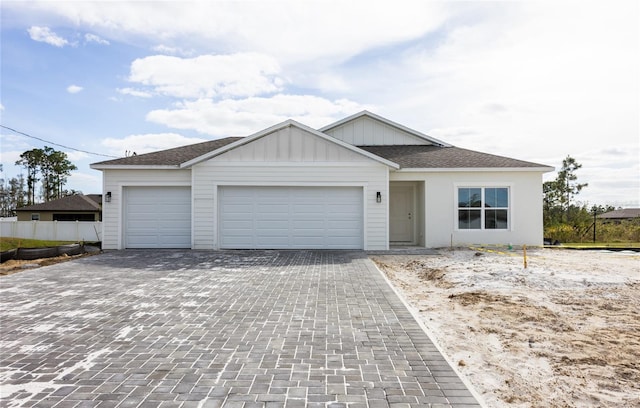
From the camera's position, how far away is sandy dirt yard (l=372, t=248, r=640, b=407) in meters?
3.36

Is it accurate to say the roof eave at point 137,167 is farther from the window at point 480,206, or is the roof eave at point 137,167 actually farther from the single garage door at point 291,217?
the window at point 480,206

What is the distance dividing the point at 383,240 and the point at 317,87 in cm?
680

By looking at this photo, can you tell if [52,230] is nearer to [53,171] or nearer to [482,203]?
[482,203]

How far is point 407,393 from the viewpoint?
124 inches

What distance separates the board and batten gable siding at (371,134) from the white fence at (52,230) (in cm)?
1429

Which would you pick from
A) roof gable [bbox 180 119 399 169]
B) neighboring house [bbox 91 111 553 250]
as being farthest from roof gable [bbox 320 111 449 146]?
roof gable [bbox 180 119 399 169]

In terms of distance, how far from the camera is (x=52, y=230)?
69.8 feet

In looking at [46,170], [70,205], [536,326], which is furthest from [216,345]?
[46,170]

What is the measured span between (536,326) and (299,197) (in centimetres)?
925

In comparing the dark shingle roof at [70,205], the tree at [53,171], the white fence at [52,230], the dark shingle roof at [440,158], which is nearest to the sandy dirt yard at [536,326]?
the dark shingle roof at [440,158]

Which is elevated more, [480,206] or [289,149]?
[289,149]

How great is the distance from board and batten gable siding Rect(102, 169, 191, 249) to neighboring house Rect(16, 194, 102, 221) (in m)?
19.3

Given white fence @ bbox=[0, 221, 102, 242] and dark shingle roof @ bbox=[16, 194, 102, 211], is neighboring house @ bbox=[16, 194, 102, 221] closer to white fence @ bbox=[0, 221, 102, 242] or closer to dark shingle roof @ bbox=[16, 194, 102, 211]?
dark shingle roof @ bbox=[16, 194, 102, 211]

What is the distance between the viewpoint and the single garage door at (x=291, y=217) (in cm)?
1340
